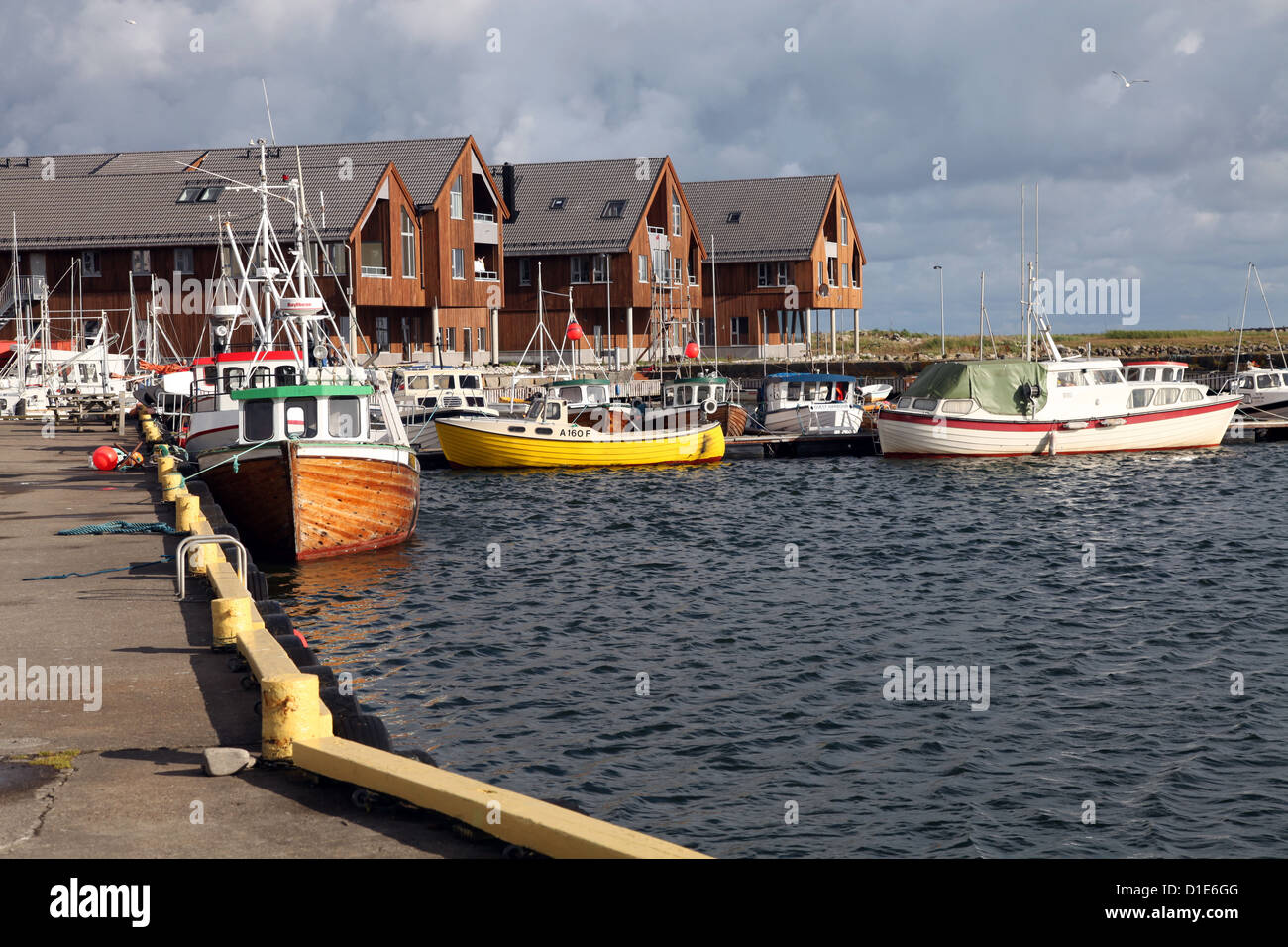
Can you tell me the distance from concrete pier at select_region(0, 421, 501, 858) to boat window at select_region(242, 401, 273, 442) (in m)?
7.08

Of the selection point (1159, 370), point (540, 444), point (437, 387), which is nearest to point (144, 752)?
point (540, 444)

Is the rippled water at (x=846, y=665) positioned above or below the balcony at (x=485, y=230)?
below

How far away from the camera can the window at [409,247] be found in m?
63.8

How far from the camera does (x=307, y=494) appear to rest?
77.5 feet

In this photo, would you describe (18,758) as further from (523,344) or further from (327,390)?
(523,344)

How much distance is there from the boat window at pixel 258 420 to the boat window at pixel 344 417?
1113mm

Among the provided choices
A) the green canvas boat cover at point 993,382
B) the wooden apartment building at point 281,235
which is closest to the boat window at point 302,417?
the green canvas boat cover at point 993,382

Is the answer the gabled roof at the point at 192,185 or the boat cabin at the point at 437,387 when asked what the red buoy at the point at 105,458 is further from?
the gabled roof at the point at 192,185

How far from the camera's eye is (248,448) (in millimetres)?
23594

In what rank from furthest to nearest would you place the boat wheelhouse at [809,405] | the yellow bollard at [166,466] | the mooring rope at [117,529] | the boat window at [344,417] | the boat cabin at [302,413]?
the boat wheelhouse at [809,405]
the yellow bollard at [166,466]
the boat window at [344,417]
the boat cabin at [302,413]
the mooring rope at [117,529]

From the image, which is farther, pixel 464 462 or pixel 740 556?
pixel 464 462
